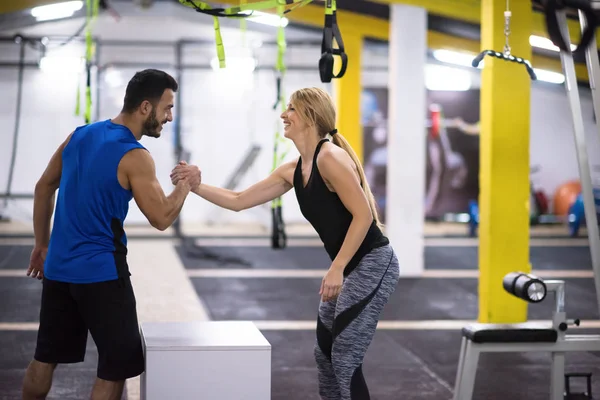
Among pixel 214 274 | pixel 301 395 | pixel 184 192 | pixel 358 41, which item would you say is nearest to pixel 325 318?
pixel 184 192

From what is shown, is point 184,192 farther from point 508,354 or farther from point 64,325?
point 508,354

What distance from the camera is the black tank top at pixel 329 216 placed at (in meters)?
2.81

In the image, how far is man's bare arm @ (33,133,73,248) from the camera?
2916 millimetres

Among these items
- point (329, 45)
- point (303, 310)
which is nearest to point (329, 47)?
point (329, 45)

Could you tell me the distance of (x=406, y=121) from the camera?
7.70 metres

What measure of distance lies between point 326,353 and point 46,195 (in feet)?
3.79

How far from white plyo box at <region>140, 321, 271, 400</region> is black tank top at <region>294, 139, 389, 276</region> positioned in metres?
0.43

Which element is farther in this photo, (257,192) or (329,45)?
(257,192)

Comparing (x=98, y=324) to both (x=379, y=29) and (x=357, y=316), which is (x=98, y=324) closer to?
(x=357, y=316)

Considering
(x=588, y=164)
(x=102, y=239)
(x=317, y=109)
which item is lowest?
(x=102, y=239)

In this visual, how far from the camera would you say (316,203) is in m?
2.83

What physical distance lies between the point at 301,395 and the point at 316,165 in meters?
1.57

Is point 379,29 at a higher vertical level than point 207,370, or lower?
higher

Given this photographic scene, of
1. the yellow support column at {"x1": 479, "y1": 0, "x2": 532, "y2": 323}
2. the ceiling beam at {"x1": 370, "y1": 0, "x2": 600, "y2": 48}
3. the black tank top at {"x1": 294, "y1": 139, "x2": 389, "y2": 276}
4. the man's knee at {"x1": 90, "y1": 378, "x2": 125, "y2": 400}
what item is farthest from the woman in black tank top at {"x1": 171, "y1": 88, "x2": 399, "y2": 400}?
the ceiling beam at {"x1": 370, "y1": 0, "x2": 600, "y2": 48}
